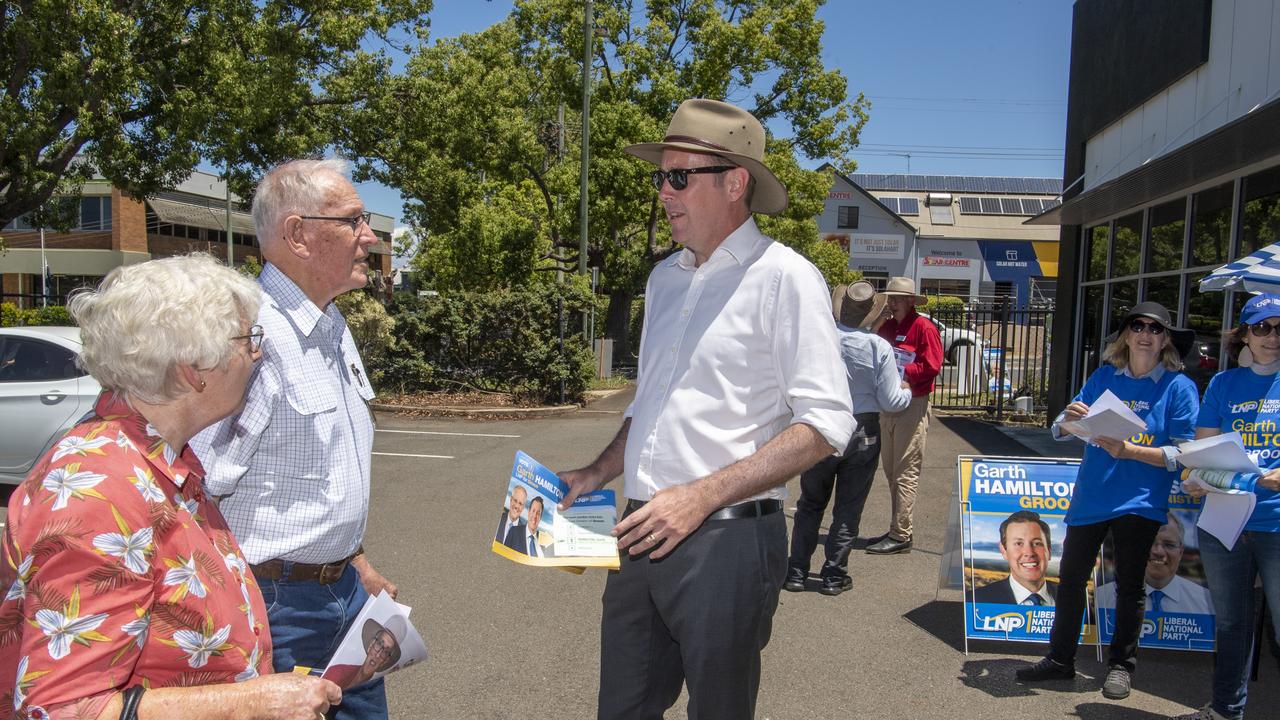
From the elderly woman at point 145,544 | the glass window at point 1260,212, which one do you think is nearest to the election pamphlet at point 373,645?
the elderly woman at point 145,544

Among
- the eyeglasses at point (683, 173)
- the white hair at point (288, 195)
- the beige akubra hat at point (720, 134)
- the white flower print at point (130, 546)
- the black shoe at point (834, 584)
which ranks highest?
the beige akubra hat at point (720, 134)

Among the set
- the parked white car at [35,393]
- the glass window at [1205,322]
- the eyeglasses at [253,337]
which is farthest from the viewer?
the glass window at [1205,322]

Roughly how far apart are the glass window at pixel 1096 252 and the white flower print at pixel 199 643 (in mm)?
13910

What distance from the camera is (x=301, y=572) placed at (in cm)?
233

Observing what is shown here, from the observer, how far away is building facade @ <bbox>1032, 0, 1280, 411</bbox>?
8430 millimetres

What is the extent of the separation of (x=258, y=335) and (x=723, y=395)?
1161 millimetres

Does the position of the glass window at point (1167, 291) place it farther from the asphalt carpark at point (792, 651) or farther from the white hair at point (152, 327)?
the white hair at point (152, 327)

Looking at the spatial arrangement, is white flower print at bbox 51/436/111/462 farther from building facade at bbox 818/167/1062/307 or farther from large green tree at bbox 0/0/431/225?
building facade at bbox 818/167/1062/307

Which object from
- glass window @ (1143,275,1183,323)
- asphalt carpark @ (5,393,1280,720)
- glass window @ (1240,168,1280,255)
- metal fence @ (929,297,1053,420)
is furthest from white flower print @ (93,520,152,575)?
metal fence @ (929,297,1053,420)

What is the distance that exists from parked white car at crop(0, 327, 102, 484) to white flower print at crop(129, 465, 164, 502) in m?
6.91

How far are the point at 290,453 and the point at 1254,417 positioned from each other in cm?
405

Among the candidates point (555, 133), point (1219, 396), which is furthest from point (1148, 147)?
point (555, 133)

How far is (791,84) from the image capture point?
76.6 ft

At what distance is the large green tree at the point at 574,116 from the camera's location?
63.7ft
